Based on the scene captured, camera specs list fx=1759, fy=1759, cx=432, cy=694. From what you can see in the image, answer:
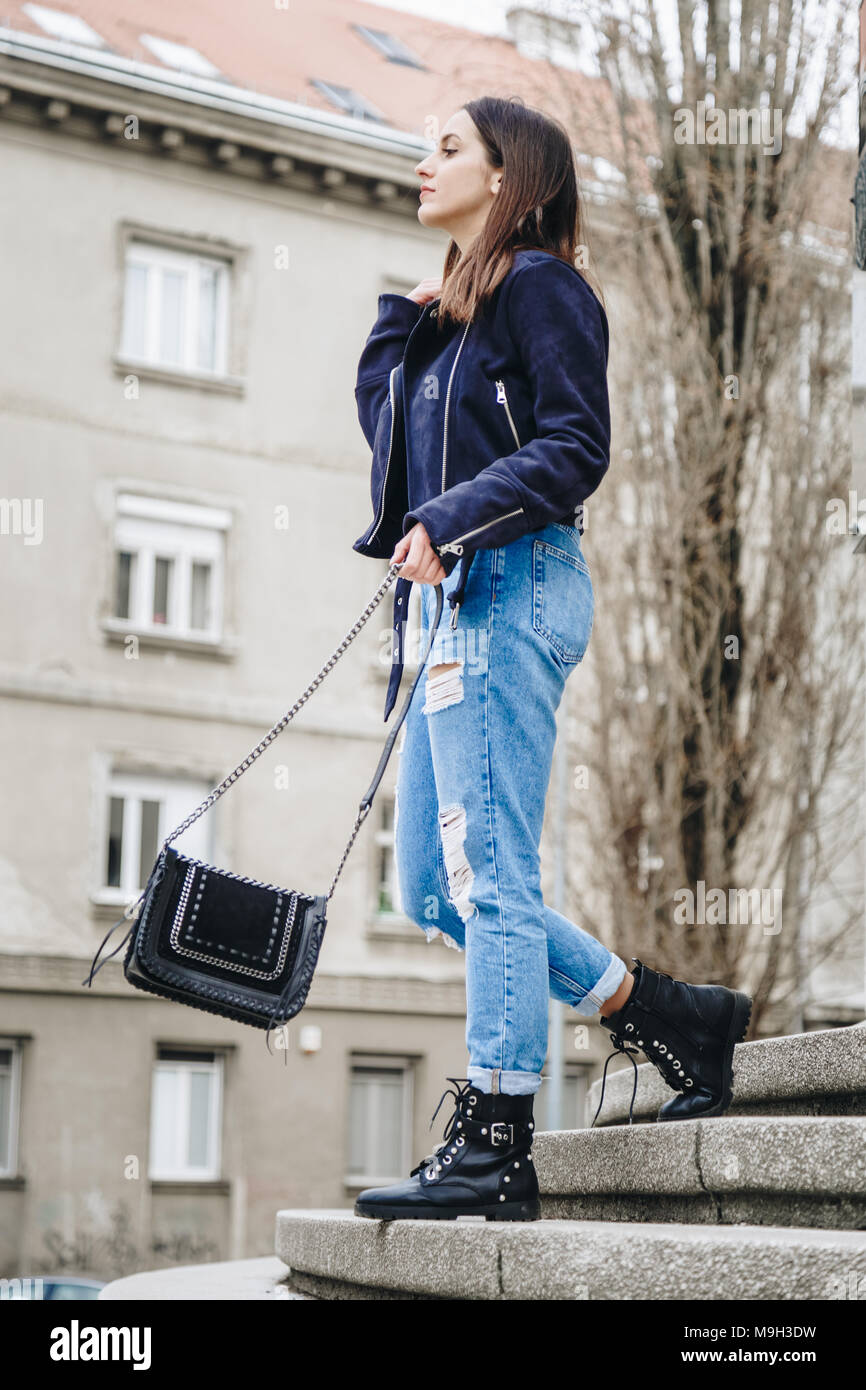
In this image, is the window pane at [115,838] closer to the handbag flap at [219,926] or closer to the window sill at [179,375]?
the window sill at [179,375]

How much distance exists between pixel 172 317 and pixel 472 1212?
17.5 m

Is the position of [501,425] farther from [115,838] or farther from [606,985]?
[115,838]

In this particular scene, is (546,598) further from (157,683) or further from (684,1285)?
(157,683)

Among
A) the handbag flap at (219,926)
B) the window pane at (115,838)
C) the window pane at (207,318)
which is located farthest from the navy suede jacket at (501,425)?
the window pane at (207,318)

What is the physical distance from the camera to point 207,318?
64.1ft

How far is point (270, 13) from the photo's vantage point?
2227 cm

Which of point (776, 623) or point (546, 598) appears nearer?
point (546, 598)

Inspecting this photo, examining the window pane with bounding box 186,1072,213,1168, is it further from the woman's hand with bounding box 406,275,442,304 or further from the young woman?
the woman's hand with bounding box 406,275,442,304

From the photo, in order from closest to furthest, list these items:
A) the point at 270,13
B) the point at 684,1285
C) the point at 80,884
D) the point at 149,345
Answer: the point at 684,1285
the point at 80,884
the point at 149,345
the point at 270,13

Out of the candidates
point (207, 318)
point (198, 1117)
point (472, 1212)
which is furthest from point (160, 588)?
point (472, 1212)

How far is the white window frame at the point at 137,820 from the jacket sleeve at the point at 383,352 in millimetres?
14749

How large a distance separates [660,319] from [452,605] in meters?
9.61

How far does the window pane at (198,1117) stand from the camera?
58.9 feet
